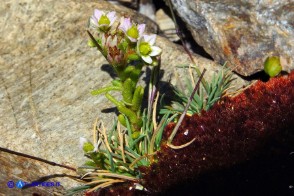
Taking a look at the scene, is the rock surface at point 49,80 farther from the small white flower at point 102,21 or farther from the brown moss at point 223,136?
the small white flower at point 102,21

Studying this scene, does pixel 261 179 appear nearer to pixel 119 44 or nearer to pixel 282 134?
pixel 282 134

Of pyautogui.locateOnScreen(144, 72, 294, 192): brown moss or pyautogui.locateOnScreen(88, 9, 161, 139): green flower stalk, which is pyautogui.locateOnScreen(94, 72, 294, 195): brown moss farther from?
pyautogui.locateOnScreen(88, 9, 161, 139): green flower stalk

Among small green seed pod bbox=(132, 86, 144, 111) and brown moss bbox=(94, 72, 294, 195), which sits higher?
small green seed pod bbox=(132, 86, 144, 111)

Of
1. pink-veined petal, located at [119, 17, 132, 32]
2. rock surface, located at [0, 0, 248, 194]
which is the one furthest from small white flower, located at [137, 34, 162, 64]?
rock surface, located at [0, 0, 248, 194]

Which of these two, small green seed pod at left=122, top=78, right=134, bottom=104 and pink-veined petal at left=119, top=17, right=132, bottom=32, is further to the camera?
small green seed pod at left=122, top=78, right=134, bottom=104

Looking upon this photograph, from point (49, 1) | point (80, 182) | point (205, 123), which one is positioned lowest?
point (80, 182)

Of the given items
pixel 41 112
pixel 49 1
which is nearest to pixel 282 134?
A: pixel 41 112
